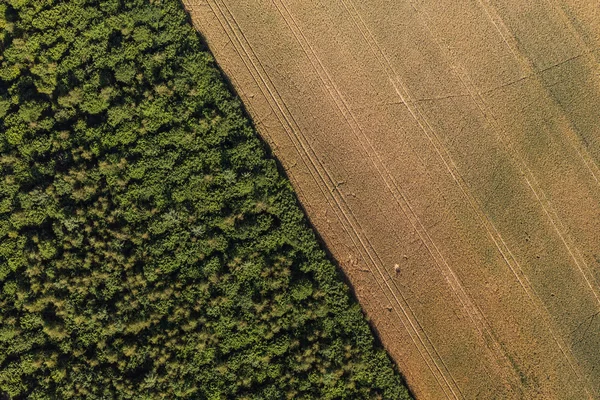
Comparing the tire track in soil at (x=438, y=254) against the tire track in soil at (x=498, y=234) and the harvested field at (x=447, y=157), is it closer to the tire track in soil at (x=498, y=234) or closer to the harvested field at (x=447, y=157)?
the harvested field at (x=447, y=157)

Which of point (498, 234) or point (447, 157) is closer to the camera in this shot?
point (498, 234)

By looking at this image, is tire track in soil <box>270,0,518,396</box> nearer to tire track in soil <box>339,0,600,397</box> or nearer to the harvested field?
the harvested field

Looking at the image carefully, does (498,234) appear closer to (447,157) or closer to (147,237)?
(447,157)

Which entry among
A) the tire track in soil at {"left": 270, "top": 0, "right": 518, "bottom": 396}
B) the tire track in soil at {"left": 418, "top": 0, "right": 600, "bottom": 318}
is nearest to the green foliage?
the tire track in soil at {"left": 270, "top": 0, "right": 518, "bottom": 396}

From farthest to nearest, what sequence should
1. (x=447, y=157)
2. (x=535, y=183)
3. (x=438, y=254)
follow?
(x=447, y=157), (x=535, y=183), (x=438, y=254)

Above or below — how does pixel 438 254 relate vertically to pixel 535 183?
below

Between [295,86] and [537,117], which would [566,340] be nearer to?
[537,117]

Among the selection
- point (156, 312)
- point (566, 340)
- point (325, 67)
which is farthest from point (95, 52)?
point (566, 340)

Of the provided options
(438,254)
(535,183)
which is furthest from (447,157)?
(438,254)

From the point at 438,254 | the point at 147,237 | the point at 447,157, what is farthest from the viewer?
the point at 447,157
